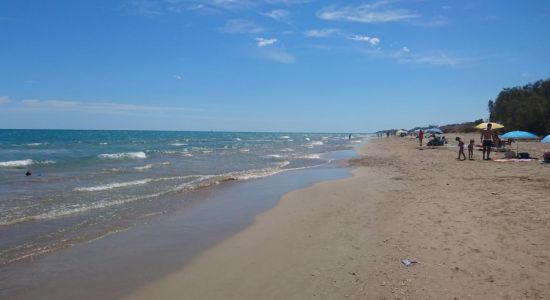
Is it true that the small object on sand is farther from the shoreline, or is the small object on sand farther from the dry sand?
the shoreline

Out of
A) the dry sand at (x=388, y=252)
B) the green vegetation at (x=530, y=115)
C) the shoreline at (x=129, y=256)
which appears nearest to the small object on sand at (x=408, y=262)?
the dry sand at (x=388, y=252)

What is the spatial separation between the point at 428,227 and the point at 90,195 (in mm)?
10723

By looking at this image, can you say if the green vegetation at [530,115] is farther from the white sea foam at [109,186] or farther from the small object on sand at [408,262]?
the small object on sand at [408,262]

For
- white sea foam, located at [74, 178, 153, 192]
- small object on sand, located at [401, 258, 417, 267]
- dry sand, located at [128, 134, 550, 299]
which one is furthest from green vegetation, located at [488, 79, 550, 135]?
small object on sand, located at [401, 258, 417, 267]

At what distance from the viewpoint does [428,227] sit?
8094 mm

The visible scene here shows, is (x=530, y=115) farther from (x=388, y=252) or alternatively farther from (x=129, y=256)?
(x=129, y=256)

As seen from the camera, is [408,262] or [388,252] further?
[388,252]

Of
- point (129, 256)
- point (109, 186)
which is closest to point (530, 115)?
point (109, 186)

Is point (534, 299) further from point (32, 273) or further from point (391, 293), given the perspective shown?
point (32, 273)

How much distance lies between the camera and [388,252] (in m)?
6.70

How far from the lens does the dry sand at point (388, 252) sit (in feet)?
17.3

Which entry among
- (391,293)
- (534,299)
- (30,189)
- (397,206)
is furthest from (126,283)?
(30,189)

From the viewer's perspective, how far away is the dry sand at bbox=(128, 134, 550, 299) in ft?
17.3

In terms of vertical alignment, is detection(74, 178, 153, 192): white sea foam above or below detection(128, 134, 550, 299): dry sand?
below
